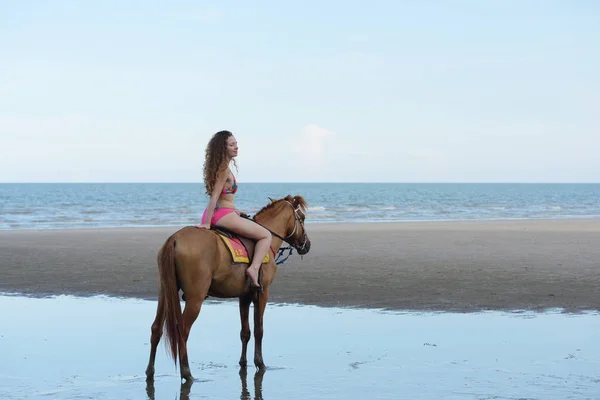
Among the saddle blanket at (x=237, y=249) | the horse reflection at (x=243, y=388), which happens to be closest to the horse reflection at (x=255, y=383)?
the horse reflection at (x=243, y=388)

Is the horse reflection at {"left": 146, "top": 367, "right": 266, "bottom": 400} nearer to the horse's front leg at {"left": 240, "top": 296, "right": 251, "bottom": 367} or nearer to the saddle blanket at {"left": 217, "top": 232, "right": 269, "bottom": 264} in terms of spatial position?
the horse's front leg at {"left": 240, "top": 296, "right": 251, "bottom": 367}

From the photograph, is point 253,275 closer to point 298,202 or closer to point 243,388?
point 243,388

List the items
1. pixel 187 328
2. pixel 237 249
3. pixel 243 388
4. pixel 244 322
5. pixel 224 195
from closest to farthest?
pixel 243 388 < pixel 187 328 < pixel 237 249 < pixel 224 195 < pixel 244 322

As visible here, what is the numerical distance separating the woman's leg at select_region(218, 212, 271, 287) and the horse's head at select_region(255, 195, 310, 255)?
50cm

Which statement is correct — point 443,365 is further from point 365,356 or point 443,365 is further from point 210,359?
point 210,359

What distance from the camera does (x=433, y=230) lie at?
100 ft

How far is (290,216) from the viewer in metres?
9.01

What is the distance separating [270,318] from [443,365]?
347cm

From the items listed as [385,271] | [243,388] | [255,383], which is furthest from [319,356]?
[385,271]

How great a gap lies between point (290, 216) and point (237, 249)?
108 centimetres

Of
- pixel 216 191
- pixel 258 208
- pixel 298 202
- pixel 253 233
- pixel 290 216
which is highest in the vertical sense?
pixel 216 191

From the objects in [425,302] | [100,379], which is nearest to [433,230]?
[425,302]

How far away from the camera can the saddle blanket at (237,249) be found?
8.04m

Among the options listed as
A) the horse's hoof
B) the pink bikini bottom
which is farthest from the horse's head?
the horse's hoof
